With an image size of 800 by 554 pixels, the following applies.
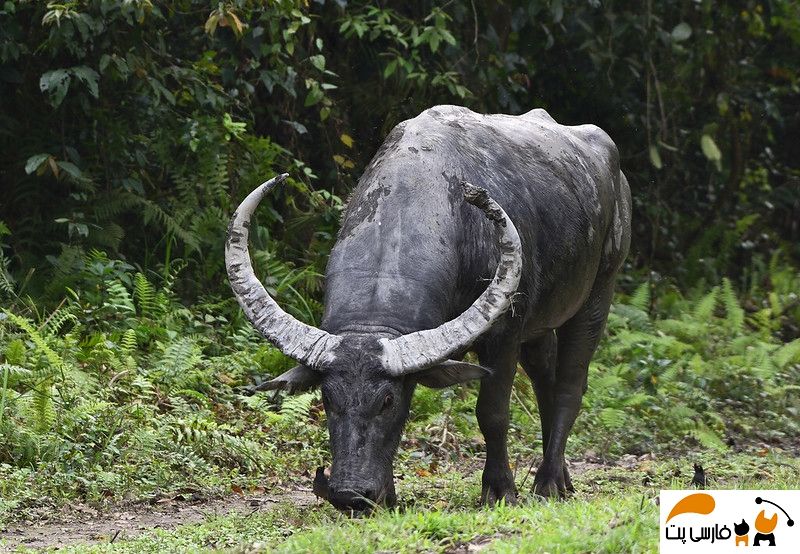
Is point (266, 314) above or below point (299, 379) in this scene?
above

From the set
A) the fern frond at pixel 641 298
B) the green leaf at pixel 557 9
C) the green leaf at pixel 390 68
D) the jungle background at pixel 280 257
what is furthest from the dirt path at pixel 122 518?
the fern frond at pixel 641 298

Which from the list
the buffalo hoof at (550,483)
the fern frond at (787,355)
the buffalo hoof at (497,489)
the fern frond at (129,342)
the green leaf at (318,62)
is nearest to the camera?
the buffalo hoof at (497,489)

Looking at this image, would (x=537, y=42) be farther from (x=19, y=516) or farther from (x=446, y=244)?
(x=19, y=516)

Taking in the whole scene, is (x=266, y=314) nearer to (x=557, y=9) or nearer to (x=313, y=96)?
(x=313, y=96)

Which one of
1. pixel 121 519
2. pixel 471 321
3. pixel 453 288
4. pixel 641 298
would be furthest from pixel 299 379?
pixel 641 298

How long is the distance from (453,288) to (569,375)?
6.45ft

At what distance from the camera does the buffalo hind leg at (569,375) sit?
8023 millimetres

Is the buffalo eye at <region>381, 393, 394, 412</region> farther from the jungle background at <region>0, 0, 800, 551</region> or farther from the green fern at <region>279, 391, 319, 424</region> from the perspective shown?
the green fern at <region>279, 391, 319, 424</region>

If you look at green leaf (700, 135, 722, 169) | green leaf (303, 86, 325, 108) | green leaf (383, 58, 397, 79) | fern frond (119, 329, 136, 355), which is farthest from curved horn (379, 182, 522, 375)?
green leaf (700, 135, 722, 169)

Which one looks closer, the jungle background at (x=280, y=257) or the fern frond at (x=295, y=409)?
the jungle background at (x=280, y=257)

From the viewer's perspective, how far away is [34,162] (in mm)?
→ 10117

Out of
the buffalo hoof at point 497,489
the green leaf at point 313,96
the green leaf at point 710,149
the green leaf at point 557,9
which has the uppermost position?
the green leaf at point 557,9

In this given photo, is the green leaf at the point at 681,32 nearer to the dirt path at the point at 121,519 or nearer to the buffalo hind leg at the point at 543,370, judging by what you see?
the buffalo hind leg at the point at 543,370

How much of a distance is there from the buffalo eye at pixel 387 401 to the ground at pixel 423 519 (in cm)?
52
